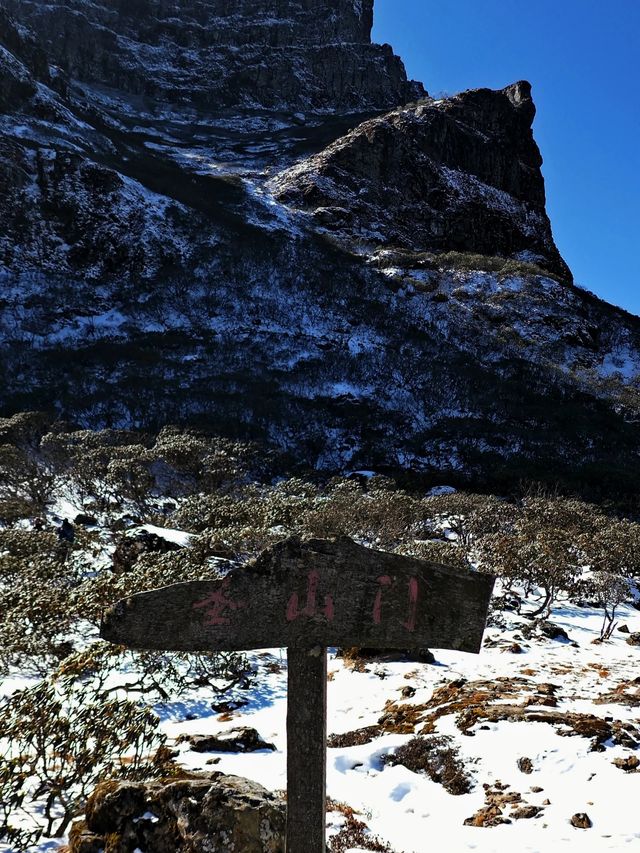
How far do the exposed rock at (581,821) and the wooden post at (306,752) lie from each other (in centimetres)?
251

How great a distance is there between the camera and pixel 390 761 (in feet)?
17.0

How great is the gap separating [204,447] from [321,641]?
20378 millimetres

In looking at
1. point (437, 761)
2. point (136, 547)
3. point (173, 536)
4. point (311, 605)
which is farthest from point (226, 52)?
point (311, 605)

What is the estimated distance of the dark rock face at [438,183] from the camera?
6831 cm

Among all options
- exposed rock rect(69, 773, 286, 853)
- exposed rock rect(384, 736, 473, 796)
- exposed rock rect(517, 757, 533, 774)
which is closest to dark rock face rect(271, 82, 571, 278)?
exposed rock rect(384, 736, 473, 796)

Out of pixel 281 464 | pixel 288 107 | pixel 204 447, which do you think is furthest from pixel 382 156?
pixel 204 447

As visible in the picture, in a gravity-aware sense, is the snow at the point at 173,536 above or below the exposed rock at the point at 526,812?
below

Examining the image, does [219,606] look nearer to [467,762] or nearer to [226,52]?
[467,762]

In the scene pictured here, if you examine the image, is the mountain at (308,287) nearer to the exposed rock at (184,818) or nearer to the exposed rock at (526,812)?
the exposed rock at (526,812)

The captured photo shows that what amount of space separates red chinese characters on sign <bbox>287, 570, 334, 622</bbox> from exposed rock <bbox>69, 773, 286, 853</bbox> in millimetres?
1721

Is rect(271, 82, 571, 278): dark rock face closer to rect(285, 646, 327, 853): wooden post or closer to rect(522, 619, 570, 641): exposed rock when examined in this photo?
rect(522, 619, 570, 641): exposed rock

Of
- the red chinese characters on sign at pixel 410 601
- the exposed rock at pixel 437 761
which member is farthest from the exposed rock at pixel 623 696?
the red chinese characters on sign at pixel 410 601

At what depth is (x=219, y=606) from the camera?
2.34 metres

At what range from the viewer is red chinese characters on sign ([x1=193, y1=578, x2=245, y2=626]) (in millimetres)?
2336
